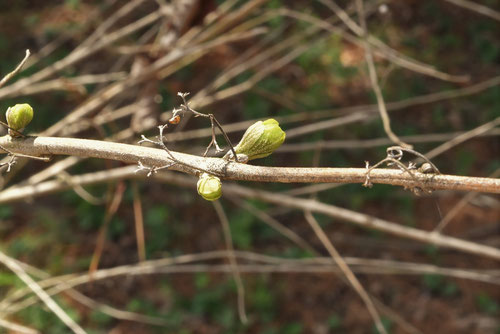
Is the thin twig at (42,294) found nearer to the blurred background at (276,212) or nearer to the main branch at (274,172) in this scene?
the main branch at (274,172)

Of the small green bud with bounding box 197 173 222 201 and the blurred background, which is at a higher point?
the blurred background

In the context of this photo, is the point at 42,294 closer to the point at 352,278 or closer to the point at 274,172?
the point at 352,278

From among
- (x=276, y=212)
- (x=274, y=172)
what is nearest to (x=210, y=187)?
(x=274, y=172)

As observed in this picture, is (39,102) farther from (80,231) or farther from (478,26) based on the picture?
(478,26)

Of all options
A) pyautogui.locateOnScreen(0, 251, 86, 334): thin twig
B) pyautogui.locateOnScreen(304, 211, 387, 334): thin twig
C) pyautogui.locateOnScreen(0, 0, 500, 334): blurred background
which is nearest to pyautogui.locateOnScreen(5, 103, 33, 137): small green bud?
pyautogui.locateOnScreen(0, 251, 86, 334): thin twig

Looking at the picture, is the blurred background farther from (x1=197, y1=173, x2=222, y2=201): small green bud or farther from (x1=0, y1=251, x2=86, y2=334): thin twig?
(x1=197, y1=173, x2=222, y2=201): small green bud

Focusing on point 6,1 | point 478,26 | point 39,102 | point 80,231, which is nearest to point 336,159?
point 478,26
